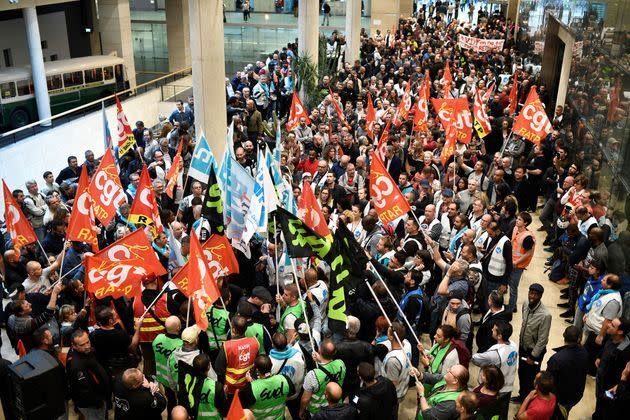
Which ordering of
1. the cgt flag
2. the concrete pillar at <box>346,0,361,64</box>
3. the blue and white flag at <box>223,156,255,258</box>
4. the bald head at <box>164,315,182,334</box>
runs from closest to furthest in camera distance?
the bald head at <box>164,315,182,334</box>
the cgt flag
the blue and white flag at <box>223,156,255,258</box>
the concrete pillar at <box>346,0,361,64</box>

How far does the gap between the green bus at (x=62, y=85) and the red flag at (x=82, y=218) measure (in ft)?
45.2

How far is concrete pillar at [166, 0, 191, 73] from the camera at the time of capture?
34281mm

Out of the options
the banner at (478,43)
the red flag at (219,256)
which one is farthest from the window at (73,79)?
the red flag at (219,256)

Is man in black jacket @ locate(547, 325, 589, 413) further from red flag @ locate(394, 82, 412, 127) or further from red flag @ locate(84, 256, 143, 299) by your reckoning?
red flag @ locate(394, 82, 412, 127)

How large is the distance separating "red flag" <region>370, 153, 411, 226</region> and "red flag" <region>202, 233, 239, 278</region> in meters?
2.51

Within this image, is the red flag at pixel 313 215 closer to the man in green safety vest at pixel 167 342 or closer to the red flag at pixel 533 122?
the man in green safety vest at pixel 167 342

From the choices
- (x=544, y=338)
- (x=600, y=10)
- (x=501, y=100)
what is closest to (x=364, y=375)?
(x=544, y=338)

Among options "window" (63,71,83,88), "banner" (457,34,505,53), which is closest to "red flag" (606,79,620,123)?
"banner" (457,34,505,53)

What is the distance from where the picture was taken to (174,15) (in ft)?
113

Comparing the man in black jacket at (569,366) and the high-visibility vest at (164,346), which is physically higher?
the high-visibility vest at (164,346)

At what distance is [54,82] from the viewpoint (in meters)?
23.6

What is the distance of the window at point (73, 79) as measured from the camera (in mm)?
24094

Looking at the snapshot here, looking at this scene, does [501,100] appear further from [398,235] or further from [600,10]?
[398,235]

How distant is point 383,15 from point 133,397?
40609 mm
